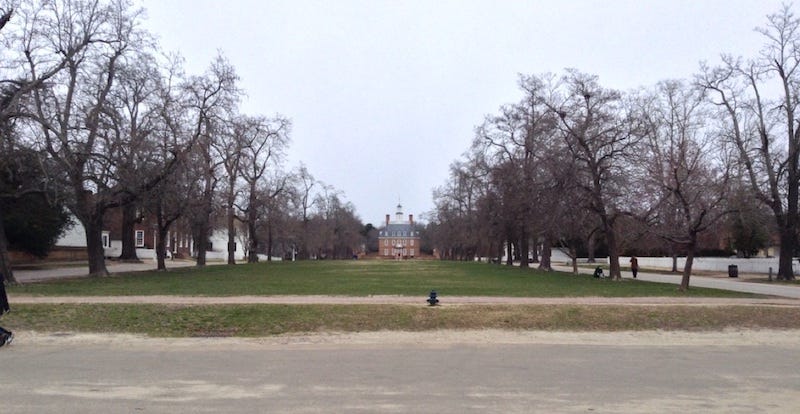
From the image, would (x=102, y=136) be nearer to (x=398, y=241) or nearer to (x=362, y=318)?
(x=362, y=318)

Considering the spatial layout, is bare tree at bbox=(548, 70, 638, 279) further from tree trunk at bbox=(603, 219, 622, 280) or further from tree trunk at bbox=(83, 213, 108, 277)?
tree trunk at bbox=(83, 213, 108, 277)

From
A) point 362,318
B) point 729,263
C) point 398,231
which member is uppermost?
point 398,231

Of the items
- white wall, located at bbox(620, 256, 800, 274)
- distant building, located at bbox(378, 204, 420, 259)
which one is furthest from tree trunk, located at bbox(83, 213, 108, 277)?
distant building, located at bbox(378, 204, 420, 259)

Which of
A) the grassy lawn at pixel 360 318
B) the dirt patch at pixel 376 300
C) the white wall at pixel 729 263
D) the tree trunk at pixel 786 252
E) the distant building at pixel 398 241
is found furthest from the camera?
the distant building at pixel 398 241

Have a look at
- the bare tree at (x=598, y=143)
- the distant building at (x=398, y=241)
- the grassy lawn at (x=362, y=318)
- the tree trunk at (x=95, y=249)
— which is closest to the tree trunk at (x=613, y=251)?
the bare tree at (x=598, y=143)

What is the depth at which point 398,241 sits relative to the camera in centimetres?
17675

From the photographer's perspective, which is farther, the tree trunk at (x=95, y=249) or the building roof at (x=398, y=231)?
the building roof at (x=398, y=231)

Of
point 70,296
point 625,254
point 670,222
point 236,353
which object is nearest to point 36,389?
point 236,353

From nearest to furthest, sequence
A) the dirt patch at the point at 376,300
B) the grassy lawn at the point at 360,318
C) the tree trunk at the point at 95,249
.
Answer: the grassy lawn at the point at 360,318 → the dirt patch at the point at 376,300 → the tree trunk at the point at 95,249

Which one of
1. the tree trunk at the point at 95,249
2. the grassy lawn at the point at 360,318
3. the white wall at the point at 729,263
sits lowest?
the white wall at the point at 729,263

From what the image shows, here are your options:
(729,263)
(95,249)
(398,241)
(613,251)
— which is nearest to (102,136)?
(95,249)

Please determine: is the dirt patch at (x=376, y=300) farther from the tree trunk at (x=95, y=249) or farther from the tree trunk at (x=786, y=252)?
the tree trunk at (x=786, y=252)

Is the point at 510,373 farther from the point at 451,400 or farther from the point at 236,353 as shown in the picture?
the point at 236,353

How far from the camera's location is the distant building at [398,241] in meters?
174
